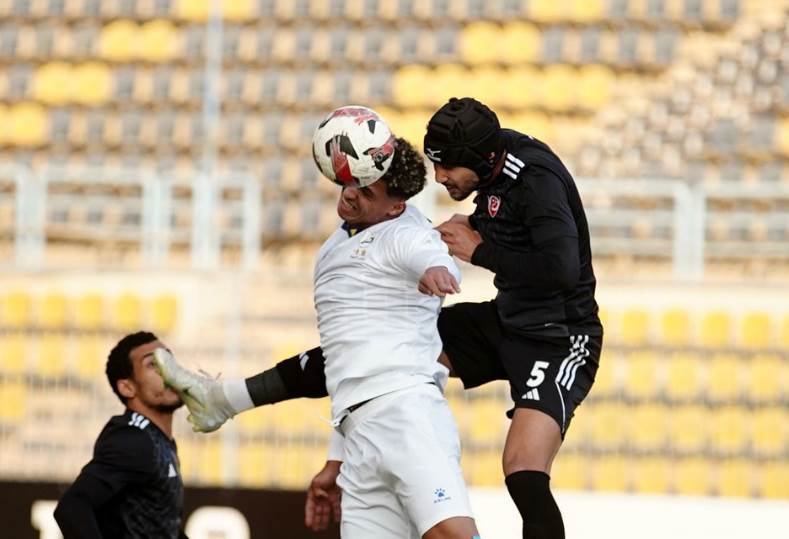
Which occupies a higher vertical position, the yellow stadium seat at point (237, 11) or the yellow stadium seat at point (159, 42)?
the yellow stadium seat at point (237, 11)

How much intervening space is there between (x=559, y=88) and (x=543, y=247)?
26.6 feet

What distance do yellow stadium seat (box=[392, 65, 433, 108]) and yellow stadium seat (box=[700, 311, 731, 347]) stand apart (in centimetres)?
405

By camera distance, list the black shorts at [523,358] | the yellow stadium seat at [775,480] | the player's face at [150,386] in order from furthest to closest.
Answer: the yellow stadium seat at [775,480]
the player's face at [150,386]
the black shorts at [523,358]

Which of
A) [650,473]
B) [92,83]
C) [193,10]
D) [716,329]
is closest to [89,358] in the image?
[650,473]

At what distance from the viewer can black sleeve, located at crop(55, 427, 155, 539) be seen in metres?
4.56

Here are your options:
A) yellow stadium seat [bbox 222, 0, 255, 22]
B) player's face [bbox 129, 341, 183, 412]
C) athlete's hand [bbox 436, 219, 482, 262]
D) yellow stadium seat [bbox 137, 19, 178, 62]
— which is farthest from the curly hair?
yellow stadium seat [bbox 137, 19, 178, 62]

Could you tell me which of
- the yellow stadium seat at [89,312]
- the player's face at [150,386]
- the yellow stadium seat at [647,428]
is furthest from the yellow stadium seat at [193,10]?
the player's face at [150,386]

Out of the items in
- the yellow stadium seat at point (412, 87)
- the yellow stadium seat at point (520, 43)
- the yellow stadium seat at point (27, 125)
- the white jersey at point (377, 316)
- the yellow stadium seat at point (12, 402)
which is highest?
the yellow stadium seat at point (520, 43)

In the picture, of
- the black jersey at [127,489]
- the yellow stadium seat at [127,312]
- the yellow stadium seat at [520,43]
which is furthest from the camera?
the yellow stadium seat at [520,43]

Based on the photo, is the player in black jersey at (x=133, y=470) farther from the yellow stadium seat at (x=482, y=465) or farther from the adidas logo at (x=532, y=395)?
the yellow stadium seat at (x=482, y=465)

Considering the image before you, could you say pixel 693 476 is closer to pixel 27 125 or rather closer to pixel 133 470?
pixel 133 470

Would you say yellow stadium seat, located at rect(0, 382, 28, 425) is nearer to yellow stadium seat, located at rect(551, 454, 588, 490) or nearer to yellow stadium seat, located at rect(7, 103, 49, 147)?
yellow stadium seat, located at rect(551, 454, 588, 490)

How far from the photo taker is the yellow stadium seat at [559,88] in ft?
39.9

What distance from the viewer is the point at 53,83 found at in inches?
513
